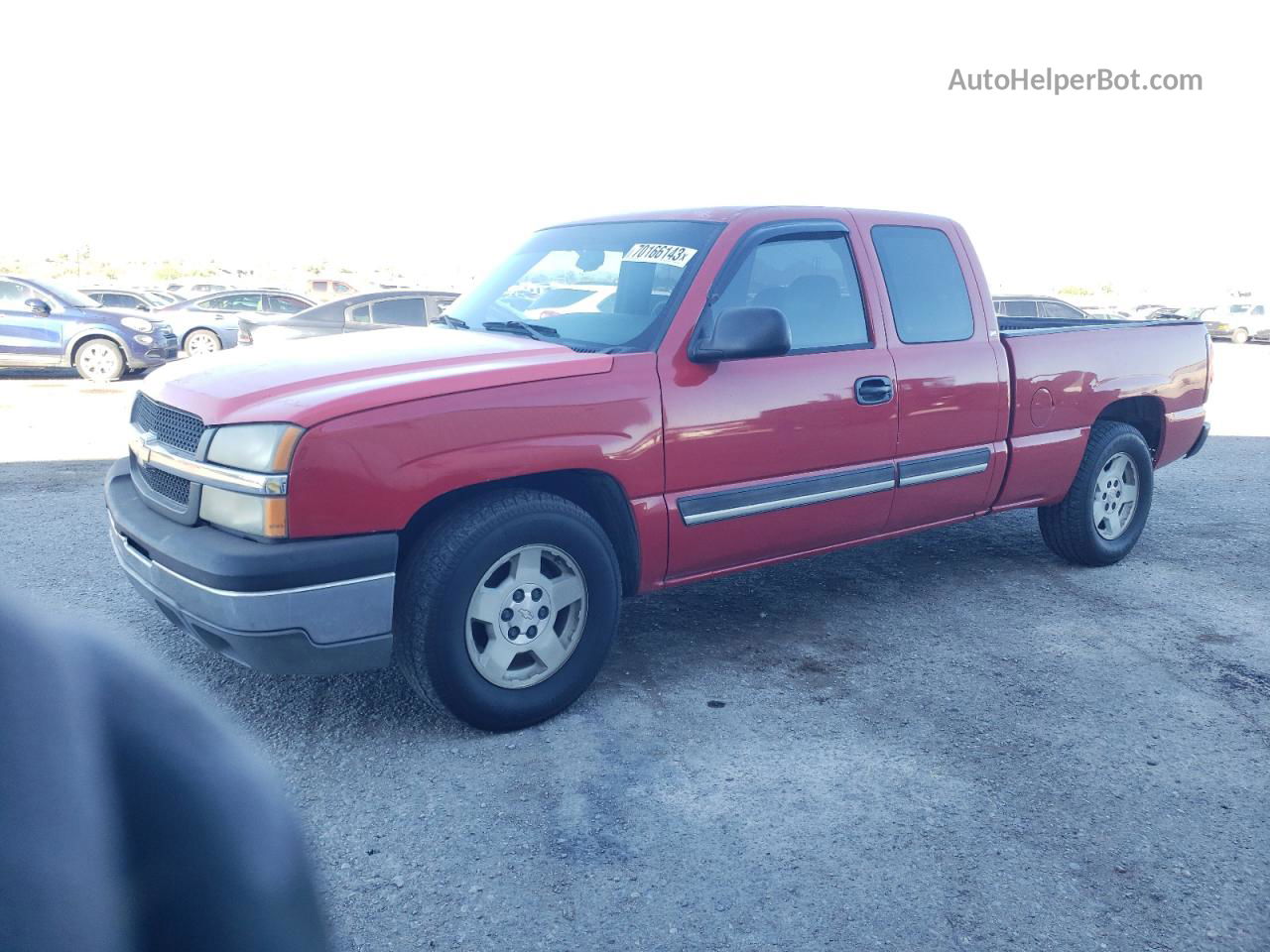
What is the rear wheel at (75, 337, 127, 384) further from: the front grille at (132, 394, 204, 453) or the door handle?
the door handle

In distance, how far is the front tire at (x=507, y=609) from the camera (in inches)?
141

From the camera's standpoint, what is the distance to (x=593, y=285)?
4.73 m

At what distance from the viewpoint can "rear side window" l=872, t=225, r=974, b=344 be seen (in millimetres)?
4926

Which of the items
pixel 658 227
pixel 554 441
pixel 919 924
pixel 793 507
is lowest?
pixel 919 924

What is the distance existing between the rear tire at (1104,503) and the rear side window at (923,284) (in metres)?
1.22

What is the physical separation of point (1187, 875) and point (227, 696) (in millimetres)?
3146

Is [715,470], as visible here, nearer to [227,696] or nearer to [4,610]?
[227,696]

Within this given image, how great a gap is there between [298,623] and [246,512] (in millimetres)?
370

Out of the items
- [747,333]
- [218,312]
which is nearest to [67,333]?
[218,312]

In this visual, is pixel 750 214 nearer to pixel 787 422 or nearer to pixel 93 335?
pixel 787 422

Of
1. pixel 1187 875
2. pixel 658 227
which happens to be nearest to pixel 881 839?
pixel 1187 875

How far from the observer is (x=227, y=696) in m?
4.07

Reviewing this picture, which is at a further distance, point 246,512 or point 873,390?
point 873,390

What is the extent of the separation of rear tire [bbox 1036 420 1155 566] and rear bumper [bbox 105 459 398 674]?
3.82 metres
